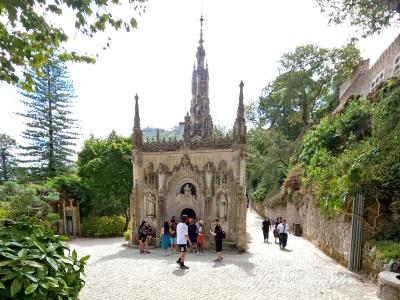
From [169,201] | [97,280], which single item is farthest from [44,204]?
[97,280]

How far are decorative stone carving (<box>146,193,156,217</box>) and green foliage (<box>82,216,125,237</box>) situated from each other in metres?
8.05

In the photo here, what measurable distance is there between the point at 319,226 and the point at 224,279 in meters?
7.64

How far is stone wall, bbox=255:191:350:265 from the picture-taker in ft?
33.8

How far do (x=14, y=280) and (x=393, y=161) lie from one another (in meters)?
10.4

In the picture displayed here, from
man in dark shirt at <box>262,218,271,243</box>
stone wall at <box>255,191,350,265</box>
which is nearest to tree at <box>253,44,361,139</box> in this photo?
stone wall at <box>255,191,350,265</box>

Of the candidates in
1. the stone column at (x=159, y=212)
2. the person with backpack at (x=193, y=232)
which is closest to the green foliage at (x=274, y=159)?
the stone column at (x=159, y=212)

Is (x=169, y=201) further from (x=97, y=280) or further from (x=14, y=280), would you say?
(x=14, y=280)

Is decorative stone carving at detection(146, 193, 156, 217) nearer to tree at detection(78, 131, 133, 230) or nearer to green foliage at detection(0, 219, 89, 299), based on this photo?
tree at detection(78, 131, 133, 230)

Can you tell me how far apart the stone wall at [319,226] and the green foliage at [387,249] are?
1.70 m

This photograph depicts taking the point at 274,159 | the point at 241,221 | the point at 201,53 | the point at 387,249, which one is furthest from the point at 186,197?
the point at 274,159

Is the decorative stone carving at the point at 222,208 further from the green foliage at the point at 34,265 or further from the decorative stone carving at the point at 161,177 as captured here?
the green foliage at the point at 34,265

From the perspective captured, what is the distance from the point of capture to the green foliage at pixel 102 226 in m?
21.7

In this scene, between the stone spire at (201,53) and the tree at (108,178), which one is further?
the tree at (108,178)

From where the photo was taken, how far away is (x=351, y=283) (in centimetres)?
782
